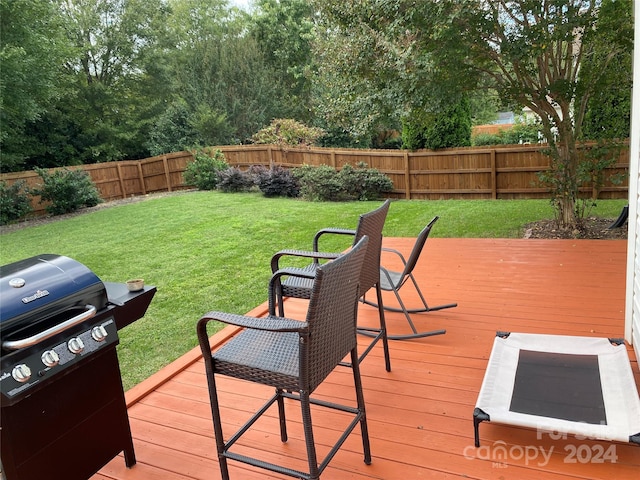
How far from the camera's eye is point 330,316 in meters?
1.73

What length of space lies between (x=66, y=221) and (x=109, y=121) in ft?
27.4

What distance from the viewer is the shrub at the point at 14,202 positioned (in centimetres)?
1002

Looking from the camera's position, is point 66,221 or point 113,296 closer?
point 113,296

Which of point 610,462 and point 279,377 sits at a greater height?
point 279,377

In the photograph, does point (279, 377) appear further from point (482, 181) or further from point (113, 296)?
point (482, 181)

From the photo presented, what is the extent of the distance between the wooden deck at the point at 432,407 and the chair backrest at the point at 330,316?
0.53 metres

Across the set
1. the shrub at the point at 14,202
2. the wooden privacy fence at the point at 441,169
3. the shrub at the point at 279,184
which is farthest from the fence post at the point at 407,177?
the shrub at the point at 14,202

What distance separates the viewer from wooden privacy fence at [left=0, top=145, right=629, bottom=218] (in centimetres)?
916

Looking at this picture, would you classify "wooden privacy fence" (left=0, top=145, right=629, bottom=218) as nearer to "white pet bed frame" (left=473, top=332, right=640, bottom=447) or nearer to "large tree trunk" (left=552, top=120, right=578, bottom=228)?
"large tree trunk" (left=552, top=120, right=578, bottom=228)

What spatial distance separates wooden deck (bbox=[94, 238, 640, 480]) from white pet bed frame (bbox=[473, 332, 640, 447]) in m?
0.16

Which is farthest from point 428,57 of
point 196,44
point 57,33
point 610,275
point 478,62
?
point 196,44

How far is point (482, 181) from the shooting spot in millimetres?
9734

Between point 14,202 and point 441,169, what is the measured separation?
9.22 m

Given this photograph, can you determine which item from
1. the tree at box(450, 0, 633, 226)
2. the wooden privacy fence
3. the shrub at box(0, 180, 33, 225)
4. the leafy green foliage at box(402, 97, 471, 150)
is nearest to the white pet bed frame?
the tree at box(450, 0, 633, 226)
